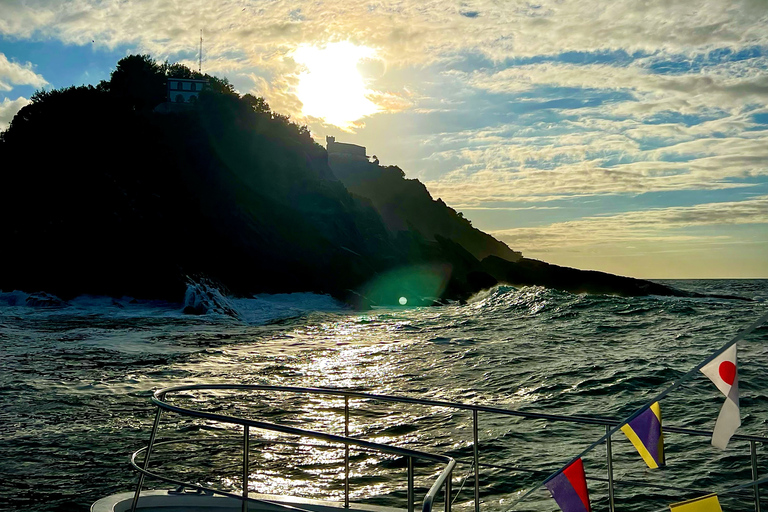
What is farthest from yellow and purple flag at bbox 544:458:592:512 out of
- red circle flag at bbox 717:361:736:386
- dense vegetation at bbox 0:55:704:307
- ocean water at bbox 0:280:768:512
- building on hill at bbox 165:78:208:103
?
building on hill at bbox 165:78:208:103

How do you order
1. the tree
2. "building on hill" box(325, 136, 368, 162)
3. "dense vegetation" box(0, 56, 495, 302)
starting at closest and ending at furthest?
"dense vegetation" box(0, 56, 495, 302) → the tree → "building on hill" box(325, 136, 368, 162)

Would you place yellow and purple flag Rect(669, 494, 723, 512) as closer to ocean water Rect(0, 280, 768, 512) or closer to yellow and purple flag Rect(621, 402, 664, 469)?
yellow and purple flag Rect(621, 402, 664, 469)

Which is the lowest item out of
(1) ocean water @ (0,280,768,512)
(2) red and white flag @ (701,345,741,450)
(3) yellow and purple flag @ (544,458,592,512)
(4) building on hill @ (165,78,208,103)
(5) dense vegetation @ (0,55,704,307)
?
(1) ocean water @ (0,280,768,512)

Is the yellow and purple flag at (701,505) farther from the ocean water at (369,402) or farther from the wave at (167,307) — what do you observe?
the wave at (167,307)

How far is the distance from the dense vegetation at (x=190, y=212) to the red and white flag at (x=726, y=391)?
42892 millimetres

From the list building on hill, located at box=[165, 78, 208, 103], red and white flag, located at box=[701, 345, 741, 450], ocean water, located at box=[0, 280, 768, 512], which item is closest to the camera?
red and white flag, located at box=[701, 345, 741, 450]

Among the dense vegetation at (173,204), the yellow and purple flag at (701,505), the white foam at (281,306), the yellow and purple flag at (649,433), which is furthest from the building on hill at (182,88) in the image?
the yellow and purple flag at (701,505)

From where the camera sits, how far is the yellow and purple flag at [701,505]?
2875 millimetres

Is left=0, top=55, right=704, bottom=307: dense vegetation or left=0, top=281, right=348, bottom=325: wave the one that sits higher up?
left=0, top=55, right=704, bottom=307: dense vegetation

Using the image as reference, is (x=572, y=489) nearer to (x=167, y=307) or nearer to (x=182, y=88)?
(x=167, y=307)

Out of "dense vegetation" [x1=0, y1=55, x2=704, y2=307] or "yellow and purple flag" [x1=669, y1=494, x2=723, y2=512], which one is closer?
"yellow and purple flag" [x1=669, y1=494, x2=723, y2=512]

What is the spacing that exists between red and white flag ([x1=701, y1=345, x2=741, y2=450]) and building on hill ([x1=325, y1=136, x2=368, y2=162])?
107344 mm

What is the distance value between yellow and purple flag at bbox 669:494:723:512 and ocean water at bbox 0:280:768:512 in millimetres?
1475

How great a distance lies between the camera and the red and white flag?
2.55m
